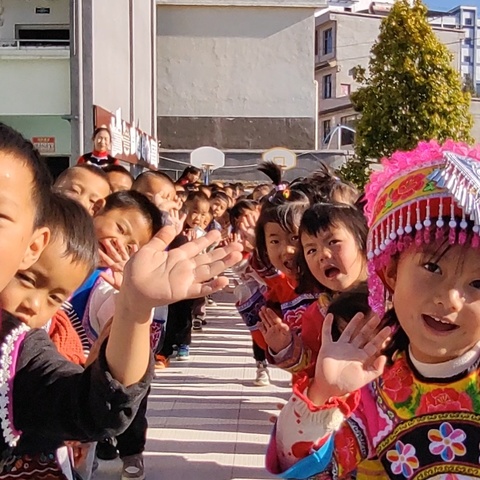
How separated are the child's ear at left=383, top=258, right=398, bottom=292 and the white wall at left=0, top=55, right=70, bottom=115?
383 inches

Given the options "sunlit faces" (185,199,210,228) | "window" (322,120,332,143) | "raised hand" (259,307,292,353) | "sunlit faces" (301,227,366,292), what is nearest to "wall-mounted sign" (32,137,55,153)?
"sunlit faces" (185,199,210,228)

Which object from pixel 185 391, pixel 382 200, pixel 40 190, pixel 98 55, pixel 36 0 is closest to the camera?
pixel 40 190

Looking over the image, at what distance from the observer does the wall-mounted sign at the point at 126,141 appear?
36.3ft

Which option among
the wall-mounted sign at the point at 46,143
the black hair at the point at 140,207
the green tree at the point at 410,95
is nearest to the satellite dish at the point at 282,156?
the green tree at the point at 410,95

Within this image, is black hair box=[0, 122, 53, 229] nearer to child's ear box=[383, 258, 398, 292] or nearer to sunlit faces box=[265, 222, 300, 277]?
child's ear box=[383, 258, 398, 292]

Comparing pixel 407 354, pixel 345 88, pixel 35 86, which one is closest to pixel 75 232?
pixel 407 354

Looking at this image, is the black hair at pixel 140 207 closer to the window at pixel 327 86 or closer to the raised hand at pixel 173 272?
the raised hand at pixel 173 272

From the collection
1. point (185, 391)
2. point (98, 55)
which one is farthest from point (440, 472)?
point (98, 55)

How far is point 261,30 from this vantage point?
2142cm

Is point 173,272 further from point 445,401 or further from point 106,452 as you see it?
point 106,452

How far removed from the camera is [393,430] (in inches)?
73.0

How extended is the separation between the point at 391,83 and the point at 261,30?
553cm

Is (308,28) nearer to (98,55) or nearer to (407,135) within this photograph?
(407,135)

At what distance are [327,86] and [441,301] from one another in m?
37.1
